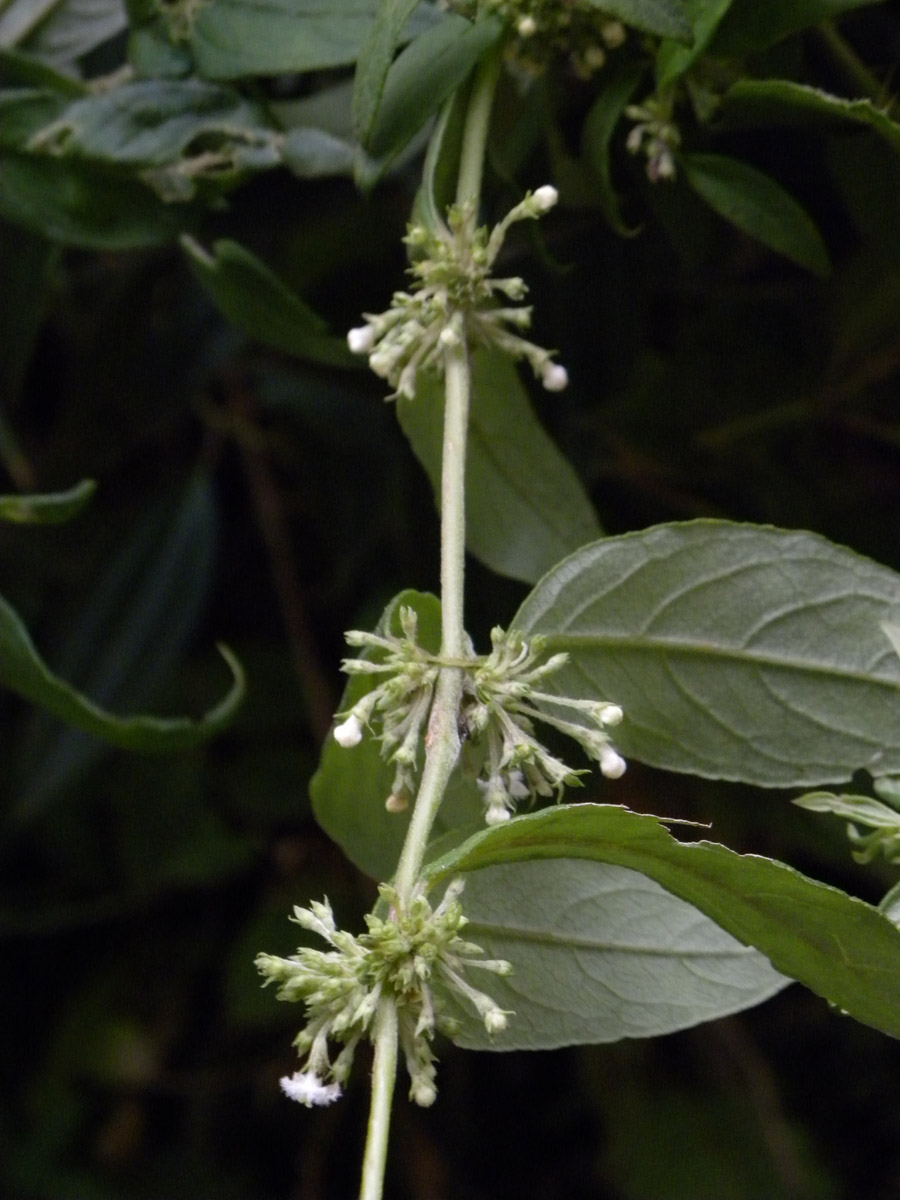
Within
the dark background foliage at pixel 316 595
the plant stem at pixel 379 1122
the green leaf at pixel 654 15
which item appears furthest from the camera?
the dark background foliage at pixel 316 595

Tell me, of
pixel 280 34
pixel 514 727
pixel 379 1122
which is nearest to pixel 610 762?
pixel 514 727

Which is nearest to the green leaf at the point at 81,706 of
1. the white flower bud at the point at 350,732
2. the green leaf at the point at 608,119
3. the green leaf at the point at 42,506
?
the green leaf at the point at 42,506

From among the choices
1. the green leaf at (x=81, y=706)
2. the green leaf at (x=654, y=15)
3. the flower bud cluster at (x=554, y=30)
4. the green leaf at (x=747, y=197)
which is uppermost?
the green leaf at (x=654, y=15)

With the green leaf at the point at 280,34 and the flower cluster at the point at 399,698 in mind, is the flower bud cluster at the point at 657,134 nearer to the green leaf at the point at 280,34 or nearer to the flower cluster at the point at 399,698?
the green leaf at the point at 280,34

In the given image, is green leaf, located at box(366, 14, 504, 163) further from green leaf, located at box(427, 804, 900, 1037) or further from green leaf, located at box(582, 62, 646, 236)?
green leaf, located at box(427, 804, 900, 1037)

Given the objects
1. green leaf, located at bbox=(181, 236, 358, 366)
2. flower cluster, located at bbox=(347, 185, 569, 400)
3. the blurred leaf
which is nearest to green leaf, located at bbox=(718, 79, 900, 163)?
the blurred leaf

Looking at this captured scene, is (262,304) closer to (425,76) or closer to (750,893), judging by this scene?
(425,76)
